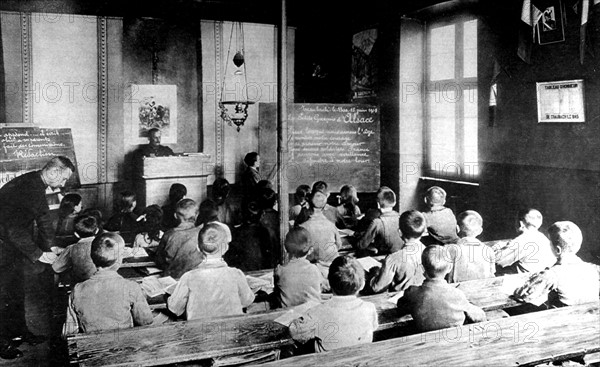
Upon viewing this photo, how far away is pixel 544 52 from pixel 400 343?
3.71 m

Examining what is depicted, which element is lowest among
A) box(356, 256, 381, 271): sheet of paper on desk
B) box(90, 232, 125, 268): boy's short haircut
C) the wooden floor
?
the wooden floor

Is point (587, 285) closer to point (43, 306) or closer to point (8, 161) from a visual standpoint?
point (43, 306)

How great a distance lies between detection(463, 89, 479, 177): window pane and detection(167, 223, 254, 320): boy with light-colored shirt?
413 cm

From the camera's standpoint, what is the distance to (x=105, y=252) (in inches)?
106

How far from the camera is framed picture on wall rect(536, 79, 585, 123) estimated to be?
4.66 metres

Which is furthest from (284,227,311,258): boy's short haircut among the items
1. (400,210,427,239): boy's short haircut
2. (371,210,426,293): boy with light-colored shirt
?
(400,210,427,239): boy's short haircut

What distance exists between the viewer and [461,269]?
3527 mm

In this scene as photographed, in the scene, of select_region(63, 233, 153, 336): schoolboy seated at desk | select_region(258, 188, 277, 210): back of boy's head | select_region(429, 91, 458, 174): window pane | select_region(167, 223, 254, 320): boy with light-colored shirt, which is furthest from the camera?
select_region(429, 91, 458, 174): window pane

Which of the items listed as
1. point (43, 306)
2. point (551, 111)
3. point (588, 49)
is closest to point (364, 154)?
point (551, 111)

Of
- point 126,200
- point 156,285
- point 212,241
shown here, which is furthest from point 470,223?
point 126,200

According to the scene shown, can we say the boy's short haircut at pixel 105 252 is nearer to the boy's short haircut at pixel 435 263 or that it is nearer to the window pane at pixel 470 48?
the boy's short haircut at pixel 435 263

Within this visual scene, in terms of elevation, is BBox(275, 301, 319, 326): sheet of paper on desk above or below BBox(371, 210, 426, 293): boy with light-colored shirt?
below

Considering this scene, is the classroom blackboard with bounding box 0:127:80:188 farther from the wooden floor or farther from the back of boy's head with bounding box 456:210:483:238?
the back of boy's head with bounding box 456:210:483:238

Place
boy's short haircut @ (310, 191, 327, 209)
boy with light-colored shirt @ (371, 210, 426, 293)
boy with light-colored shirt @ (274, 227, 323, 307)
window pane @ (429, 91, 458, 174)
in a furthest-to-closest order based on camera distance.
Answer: window pane @ (429, 91, 458, 174)
boy's short haircut @ (310, 191, 327, 209)
boy with light-colored shirt @ (371, 210, 426, 293)
boy with light-colored shirt @ (274, 227, 323, 307)
